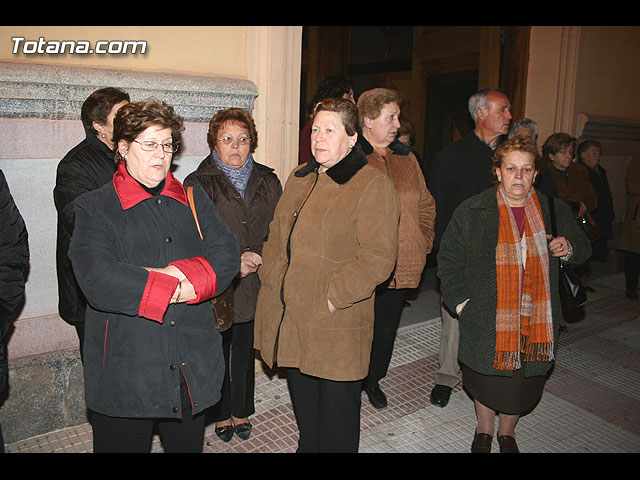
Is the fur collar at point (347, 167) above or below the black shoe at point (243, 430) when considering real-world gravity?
above

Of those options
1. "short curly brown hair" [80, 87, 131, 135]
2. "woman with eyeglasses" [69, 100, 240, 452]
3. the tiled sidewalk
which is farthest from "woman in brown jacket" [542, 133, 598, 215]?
"woman with eyeglasses" [69, 100, 240, 452]

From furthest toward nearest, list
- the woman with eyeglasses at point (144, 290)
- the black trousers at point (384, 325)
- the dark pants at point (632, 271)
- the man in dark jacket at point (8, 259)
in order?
1. the dark pants at point (632, 271)
2. the black trousers at point (384, 325)
3. the man in dark jacket at point (8, 259)
4. the woman with eyeglasses at point (144, 290)

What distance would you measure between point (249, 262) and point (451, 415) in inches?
75.8

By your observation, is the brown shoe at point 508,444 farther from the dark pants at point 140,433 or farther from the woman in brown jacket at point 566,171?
the woman in brown jacket at point 566,171

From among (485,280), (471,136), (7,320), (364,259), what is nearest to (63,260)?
(7,320)

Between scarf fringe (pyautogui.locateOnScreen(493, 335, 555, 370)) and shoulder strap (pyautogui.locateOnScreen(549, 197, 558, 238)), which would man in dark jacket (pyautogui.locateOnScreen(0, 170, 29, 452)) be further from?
shoulder strap (pyautogui.locateOnScreen(549, 197, 558, 238))

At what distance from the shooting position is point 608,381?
15.9 feet

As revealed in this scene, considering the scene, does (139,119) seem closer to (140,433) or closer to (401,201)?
(140,433)

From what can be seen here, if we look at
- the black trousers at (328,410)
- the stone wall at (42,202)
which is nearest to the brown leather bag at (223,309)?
the black trousers at (328,410)

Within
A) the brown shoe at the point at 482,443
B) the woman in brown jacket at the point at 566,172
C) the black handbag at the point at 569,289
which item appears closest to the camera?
the brown shoe at the point at 482,443

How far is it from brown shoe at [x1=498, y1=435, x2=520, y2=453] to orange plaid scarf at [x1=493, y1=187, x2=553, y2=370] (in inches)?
22.5

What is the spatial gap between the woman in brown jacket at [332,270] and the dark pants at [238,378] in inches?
23.1

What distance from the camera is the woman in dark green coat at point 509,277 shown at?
324 cm

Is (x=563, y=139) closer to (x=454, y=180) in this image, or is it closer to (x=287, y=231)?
(x=454, y=180)
